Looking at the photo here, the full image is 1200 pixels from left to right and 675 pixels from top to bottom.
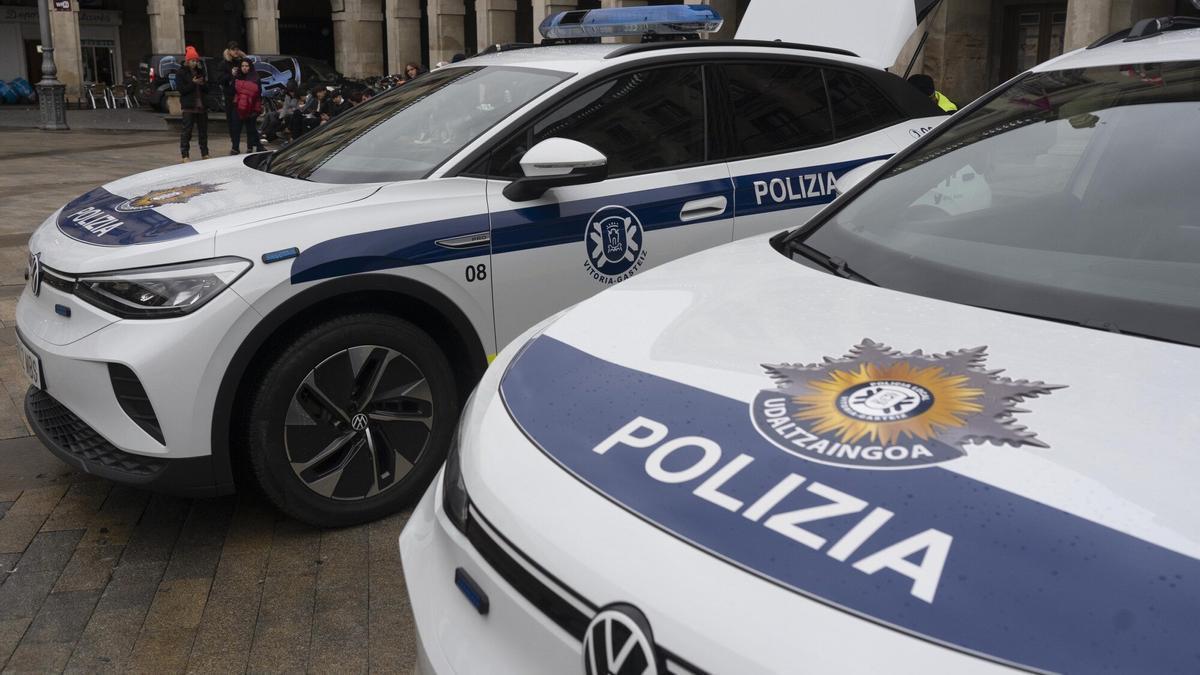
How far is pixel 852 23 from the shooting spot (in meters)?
6.34

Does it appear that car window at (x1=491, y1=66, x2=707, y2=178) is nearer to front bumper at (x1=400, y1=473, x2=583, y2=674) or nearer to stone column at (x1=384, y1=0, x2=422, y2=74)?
front bumper at (x1=400, y1=473, x2=583, y2=674)

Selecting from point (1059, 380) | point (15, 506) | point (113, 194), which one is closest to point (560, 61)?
point (113, 194)

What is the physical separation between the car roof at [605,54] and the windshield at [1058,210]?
164cm

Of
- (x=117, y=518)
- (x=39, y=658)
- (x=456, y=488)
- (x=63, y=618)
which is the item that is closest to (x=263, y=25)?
(x=117, y=518)

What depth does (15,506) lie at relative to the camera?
13.1ft

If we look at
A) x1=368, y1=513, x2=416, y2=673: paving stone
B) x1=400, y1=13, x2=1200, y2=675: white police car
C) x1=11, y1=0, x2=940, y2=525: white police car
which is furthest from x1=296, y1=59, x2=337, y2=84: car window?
x1=400, y1=13, x2=1200, y2=675: white police car

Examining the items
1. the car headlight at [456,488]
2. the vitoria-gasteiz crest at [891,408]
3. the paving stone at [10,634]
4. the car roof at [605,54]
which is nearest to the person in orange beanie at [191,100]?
the car roof at [605,54]

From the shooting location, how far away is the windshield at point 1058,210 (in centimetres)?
209

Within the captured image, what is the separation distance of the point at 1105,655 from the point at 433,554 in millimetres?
1178

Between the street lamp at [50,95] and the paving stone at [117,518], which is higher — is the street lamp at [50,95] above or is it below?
above

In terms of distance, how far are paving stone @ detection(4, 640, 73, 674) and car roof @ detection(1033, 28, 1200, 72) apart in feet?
9.98

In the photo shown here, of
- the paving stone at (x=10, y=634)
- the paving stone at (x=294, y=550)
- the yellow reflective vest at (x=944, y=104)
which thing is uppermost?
the yellow reflective vest at (x=944, y=104)

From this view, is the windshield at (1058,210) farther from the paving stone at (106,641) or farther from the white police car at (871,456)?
the paving stone at (106,641)

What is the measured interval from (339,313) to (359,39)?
39.2m
